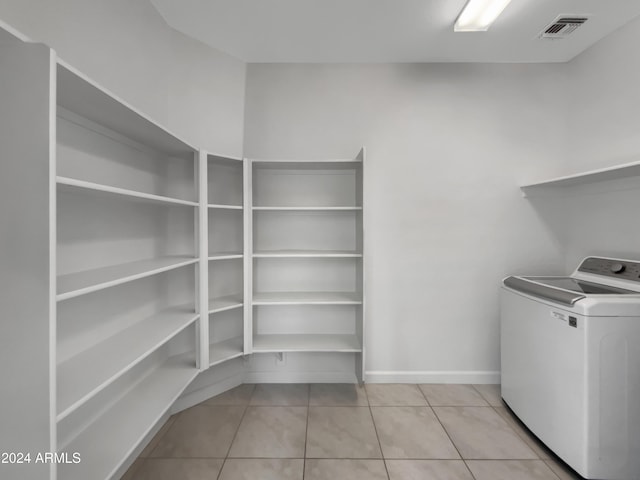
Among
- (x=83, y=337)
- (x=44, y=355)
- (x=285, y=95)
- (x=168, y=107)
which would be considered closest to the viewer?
(x=44, y=355)

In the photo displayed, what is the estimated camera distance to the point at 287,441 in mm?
1829

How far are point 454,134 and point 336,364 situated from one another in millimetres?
2267

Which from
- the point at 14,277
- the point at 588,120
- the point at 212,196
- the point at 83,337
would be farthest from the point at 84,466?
the point at 588,120

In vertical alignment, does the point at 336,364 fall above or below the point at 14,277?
below

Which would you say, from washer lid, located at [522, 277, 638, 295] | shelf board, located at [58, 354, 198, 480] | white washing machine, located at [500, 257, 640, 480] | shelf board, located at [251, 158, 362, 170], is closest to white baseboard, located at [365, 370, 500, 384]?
white washing machine, located at [500, 257, 640, 480]

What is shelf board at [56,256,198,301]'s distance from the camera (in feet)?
3.38

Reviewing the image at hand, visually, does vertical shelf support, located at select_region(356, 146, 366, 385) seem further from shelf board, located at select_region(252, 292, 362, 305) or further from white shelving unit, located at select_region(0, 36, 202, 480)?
white shelving unit, located at select_region(0, 36, 202, 480)

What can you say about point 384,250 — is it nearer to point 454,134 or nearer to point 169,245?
point 454,134

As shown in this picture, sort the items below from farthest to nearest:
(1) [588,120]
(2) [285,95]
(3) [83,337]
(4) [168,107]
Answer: (2) [285,95], (1) [588,120], (4) [168,107], (3) [83,337]

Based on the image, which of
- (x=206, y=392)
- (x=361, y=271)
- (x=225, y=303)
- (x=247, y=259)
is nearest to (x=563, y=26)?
(x=361, y=271)

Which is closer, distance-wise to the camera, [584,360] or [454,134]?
[584,360]

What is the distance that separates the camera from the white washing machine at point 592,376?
148cm

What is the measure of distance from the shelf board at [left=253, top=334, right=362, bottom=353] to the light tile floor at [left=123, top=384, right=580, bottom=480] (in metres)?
0.43

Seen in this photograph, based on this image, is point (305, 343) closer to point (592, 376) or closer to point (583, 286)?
point (592, 376)
